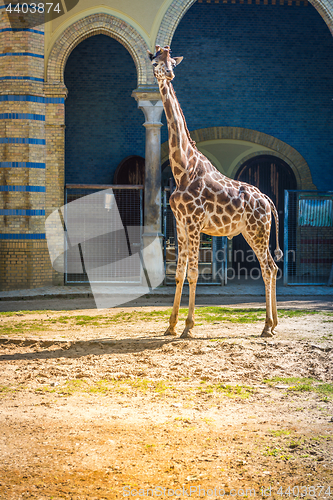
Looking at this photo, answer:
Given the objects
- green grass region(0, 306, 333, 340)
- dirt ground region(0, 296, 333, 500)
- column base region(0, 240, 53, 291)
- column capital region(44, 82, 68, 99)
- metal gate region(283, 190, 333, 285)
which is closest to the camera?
dirt ground region(0, 296, 333, 500)

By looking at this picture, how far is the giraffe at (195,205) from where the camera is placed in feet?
22.9

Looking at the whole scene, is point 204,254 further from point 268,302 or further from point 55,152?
point 268,302

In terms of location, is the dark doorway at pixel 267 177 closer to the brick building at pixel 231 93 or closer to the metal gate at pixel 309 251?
the brick building at pixel 231 93

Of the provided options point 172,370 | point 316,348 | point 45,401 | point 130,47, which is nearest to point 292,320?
point 316,348

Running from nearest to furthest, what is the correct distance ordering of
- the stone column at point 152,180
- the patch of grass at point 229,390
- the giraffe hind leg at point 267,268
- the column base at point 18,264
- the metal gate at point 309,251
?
the patch of grass at point 229,390
the giraffe hind leg at point 267,268
the column base at point 18,264
the stone column at point 152,180
the metal gate at point 309,251

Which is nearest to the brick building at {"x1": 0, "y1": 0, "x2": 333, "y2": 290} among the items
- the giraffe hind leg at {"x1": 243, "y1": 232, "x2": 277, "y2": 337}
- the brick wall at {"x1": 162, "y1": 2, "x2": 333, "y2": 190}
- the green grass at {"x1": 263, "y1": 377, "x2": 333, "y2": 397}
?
the brick wall at {"x1": 162, "y1": 2, "x2": 333, "y2": 190}

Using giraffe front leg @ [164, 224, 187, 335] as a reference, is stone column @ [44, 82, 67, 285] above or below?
above

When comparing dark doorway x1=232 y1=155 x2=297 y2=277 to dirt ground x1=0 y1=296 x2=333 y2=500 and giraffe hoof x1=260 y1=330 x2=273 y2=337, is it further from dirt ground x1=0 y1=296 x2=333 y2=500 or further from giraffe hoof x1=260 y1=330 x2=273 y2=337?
giraffe hoof x1=260 y1=330 x2=273 y2=337

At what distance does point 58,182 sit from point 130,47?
3.86 meters

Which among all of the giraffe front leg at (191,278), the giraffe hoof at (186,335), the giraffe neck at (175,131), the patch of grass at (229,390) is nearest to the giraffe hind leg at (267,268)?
the giraffe front leg at (191,278)

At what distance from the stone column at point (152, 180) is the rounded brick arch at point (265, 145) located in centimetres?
355

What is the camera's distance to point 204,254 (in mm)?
16625

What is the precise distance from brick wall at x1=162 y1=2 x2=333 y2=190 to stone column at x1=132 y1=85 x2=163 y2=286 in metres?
3.90

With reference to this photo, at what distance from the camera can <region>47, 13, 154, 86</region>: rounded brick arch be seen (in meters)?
13.0
